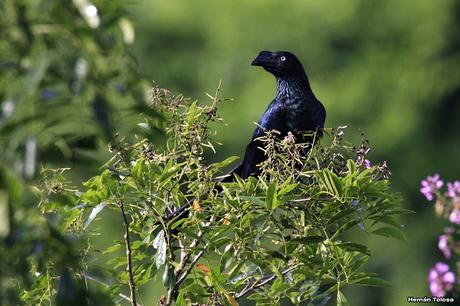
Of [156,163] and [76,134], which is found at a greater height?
[76,134]

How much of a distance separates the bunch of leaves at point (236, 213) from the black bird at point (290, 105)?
1.64 meters

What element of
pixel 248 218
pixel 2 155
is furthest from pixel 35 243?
pixel 248 218

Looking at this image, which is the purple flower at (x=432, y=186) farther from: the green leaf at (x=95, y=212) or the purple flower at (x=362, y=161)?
the green leaf at (x=95, y=212)

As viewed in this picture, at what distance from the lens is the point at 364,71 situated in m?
16.8

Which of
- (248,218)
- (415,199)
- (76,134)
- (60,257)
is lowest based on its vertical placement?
(415,199)

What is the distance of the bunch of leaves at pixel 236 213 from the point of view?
2.90 metres

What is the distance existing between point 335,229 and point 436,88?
→ 14050mm

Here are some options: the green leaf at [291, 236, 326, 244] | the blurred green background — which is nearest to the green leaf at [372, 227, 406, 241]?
the green leaf at [291, 236, 326, 244]

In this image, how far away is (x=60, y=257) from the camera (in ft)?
6.21

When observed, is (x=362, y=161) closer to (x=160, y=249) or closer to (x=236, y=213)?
(x=236, y=213)

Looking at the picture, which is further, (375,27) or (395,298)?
(375,27)

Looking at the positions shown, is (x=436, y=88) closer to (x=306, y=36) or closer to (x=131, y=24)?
(x=306, y=36)

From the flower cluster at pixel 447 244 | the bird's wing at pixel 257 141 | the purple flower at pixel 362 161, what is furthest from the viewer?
the bird's wing at pixel 257 141

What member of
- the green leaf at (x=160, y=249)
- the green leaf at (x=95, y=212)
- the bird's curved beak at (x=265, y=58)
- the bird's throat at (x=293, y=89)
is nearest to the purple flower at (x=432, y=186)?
the green leaf at (x=160, y=249)
